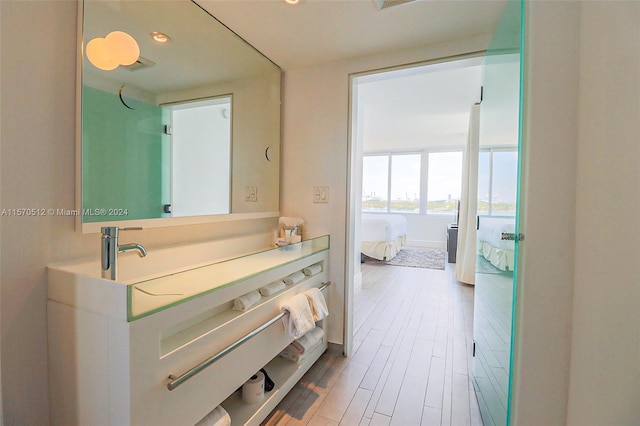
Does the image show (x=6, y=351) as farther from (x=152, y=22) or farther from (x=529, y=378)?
(x=529, y=378)

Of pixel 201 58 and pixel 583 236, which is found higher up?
pixel 201 58

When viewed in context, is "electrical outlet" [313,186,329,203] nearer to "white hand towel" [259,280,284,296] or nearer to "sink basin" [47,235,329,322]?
"sink basin" [47,235,329,322]

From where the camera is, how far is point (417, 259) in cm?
556

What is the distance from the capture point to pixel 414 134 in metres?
5.67

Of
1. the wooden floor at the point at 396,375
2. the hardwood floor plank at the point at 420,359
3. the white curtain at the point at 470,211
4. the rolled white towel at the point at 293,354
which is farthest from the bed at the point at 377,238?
the rolled white towel at the point at 293,354

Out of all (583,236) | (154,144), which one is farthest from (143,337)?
(583,236)

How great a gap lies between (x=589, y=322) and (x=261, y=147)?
1.95 metres

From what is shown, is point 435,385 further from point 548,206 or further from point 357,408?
point 548,206

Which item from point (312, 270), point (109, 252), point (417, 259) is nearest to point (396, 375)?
point (312, 270)

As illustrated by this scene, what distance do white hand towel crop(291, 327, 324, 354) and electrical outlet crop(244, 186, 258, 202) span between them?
3.26ft

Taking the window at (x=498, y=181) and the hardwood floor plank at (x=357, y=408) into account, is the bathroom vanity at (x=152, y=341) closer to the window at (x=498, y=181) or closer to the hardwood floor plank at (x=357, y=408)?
the hardwood floor plank at (x=357, y=408)

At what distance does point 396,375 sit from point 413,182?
5.95 meters

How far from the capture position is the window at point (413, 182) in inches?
270

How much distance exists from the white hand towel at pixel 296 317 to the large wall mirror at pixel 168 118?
69cm
